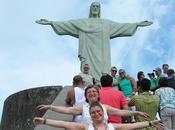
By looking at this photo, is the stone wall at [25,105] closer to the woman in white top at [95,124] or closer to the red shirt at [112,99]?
the red shirt at [112,99]

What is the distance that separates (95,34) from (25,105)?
4.17 metres

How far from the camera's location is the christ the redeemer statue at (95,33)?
56.6 feet

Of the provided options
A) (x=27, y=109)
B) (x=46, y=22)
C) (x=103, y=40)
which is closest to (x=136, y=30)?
(x=103, y=40)

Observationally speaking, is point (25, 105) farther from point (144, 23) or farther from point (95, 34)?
point (144, 23)

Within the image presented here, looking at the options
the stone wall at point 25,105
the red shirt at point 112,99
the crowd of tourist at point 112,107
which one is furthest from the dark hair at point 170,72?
the red shirt at point 112,99

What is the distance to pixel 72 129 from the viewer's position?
5.82 meters

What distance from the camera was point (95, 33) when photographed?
17609 millimetres

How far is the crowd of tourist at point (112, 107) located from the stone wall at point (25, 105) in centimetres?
303

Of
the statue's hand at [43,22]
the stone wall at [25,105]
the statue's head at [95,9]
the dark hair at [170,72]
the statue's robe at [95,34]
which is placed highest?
the statue's head at [95,9]

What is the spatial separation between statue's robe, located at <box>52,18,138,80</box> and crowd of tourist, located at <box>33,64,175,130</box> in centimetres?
636

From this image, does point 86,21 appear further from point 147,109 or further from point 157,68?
point 147,109

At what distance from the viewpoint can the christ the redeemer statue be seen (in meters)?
17.3

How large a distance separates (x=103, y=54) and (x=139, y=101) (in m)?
9.51

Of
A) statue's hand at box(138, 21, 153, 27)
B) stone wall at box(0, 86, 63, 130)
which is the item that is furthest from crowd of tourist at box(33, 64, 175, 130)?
statue's hand at box(138, 21, 153, 27)
